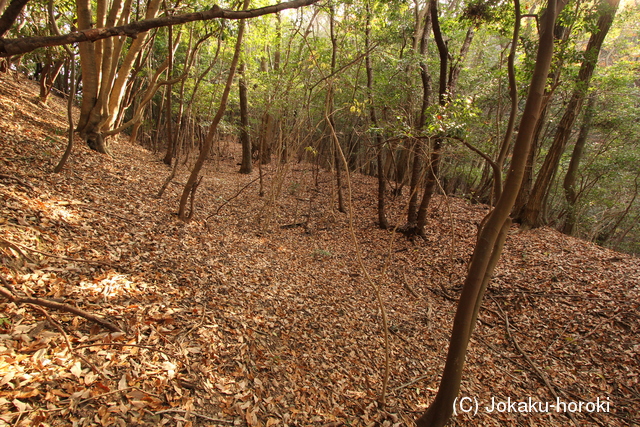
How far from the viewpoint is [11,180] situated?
4.70 meters

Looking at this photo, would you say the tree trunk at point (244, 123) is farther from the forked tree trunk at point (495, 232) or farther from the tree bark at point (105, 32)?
the forked tree trunk at point (495, 232)

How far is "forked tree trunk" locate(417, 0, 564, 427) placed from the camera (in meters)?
2.73

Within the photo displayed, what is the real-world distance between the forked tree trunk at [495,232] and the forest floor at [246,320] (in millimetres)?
971

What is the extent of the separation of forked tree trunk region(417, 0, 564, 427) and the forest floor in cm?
97

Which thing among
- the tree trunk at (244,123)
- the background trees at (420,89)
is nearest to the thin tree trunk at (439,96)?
the background trees at (420,89)

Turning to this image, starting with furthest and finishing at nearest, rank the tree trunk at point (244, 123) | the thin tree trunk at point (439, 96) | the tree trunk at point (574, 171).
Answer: the tree trunk at point (244, 123) < the tree trunk at point (574, 171) < the thin tree trunk at point (439, 96)

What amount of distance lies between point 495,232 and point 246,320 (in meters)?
3.44

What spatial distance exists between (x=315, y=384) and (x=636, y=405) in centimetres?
436

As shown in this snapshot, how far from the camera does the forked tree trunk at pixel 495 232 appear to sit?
108 inches

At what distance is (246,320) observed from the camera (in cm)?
439

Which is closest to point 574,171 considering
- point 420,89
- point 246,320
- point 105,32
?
point 420,89

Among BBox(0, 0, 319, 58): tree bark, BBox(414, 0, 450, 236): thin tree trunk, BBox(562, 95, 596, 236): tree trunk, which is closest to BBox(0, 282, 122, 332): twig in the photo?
BBox(0, 0, 319, 58): tree bark

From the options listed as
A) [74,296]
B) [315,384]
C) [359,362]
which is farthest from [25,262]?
[359,362]

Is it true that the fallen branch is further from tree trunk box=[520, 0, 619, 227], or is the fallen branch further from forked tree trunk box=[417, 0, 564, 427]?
tree trunk box=[520, 0, 619, 227]
